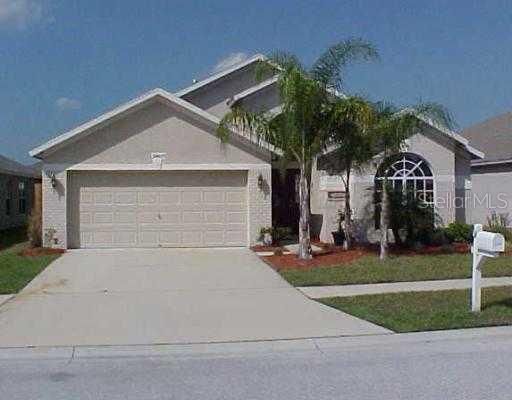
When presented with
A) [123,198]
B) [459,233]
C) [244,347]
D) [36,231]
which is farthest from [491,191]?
[244,347]

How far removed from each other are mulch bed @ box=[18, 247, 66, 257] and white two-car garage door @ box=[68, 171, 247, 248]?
0.82 meters

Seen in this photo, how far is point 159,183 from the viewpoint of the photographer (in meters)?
20.3

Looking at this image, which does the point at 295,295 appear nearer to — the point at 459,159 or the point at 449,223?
the point at 449,223

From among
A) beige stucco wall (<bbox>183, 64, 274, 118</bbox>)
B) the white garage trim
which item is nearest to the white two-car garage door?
the white garage trim

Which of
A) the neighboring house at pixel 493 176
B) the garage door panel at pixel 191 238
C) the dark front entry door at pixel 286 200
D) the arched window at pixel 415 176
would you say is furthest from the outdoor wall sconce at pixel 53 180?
the neighboring house at pixel 493 176

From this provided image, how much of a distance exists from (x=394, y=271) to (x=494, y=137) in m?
17.3

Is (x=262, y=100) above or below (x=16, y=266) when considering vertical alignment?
above

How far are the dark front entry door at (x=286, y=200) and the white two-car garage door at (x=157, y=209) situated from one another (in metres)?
3.36

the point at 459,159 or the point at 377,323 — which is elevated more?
the point at 459,159

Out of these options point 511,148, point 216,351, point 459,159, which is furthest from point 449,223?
point 216,351

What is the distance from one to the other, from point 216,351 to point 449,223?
14.3 metres

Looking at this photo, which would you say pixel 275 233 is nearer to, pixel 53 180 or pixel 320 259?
pixel 320 259

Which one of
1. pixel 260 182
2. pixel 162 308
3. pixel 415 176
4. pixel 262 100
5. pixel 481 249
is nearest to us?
pixel 481 249

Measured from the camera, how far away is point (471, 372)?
7.31 meters
